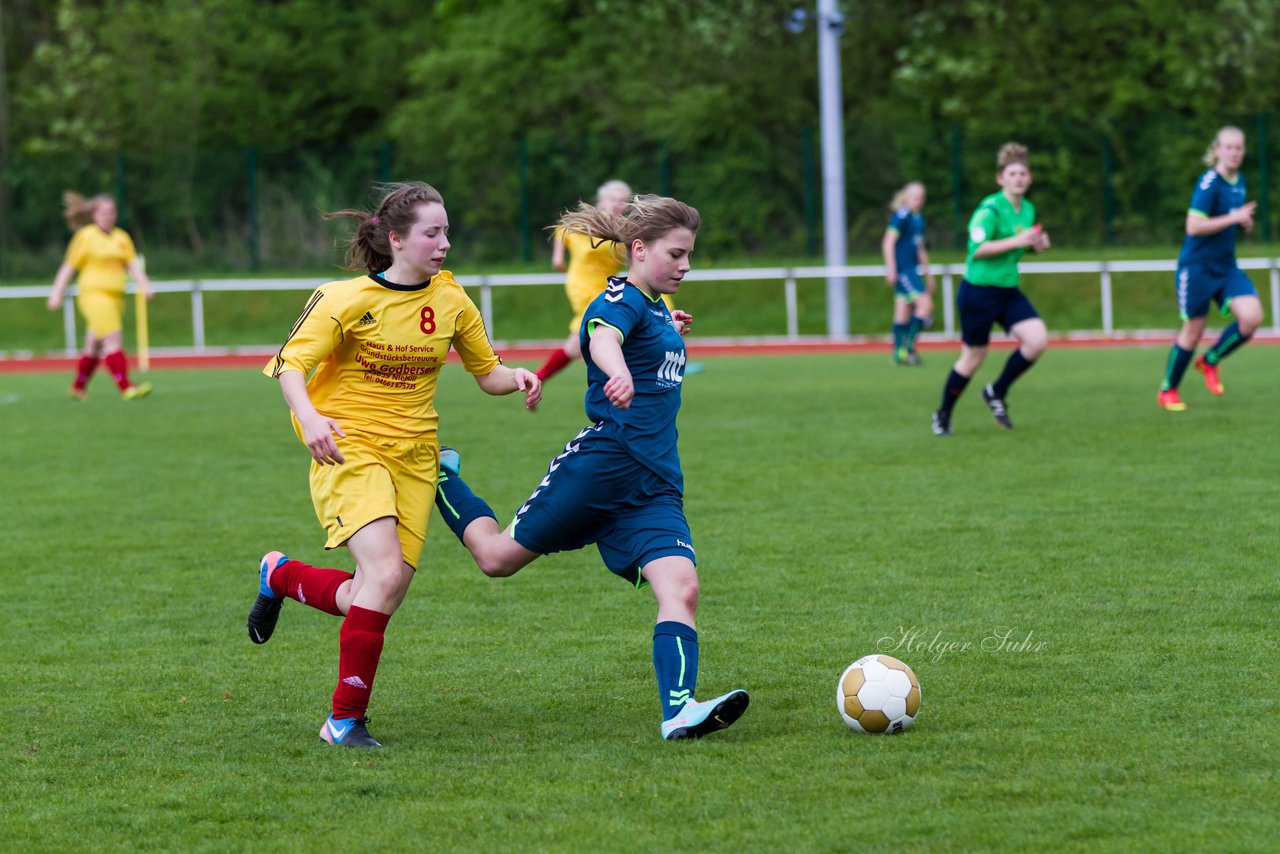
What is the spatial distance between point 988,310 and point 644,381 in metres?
6.65

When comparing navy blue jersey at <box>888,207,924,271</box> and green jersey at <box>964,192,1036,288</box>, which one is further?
navy blue jersey at <box>888,207,924,271</box>

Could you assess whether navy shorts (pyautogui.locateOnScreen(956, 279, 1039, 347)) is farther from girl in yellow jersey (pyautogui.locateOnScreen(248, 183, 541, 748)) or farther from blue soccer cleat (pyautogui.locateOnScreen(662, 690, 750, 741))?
blue soccer cleat (pyautogui.locateOnScreen(662, 690, 750, 741))

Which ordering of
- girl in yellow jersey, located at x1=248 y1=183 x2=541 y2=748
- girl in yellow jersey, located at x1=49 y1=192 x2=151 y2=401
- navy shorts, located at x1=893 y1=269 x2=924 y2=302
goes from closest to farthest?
girl in yellow jersey, located at x1=248 y1=183 x2=541 y2=748 → girl in yellow jersey, located at x1=49 y1=192 x2=151 y2=401 → navy shorts, located at x1=893 y1=269 x2=924 y2=302

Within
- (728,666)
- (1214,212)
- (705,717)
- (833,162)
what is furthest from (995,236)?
(833,162)

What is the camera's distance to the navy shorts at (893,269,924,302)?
18500 millimetres

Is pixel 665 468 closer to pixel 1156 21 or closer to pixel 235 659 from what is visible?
pixel 235 659

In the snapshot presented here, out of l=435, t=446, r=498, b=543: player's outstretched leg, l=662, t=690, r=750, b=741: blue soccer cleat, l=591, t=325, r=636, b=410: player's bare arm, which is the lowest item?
l=662, t=690, r=750, b=741: blue soccer cleat

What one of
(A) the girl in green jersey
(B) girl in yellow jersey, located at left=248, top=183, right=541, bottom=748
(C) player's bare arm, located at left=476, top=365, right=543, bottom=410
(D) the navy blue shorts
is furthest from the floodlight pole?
(D) the navy blue shorts

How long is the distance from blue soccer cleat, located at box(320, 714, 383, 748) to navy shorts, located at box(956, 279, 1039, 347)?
7214mm

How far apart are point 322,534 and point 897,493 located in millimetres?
2894

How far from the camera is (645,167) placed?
3000 cm

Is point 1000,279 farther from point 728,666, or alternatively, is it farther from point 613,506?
point 613,506

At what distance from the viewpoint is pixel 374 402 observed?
5207mm

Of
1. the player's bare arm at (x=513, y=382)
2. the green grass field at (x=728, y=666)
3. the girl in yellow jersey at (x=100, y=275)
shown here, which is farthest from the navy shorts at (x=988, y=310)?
the girl in yellow jersey at (x=100, y=275)
